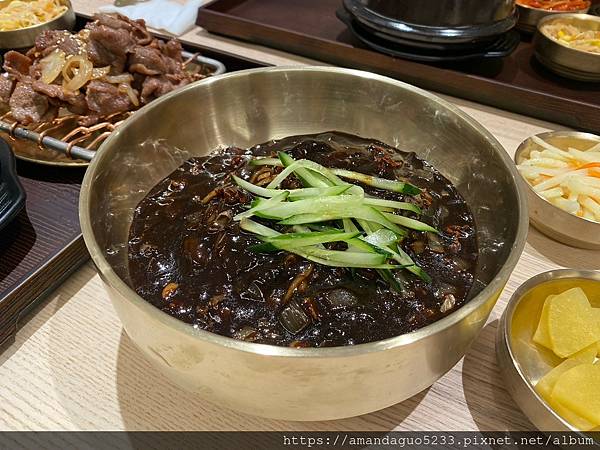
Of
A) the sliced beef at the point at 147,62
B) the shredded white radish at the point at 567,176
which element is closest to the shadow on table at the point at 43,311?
the sliced beef at the point at 147,62

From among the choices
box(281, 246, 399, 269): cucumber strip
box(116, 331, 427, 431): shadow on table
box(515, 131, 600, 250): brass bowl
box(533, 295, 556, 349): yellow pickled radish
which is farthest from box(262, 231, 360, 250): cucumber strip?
box(515, 131, 600, 250): brass bowl

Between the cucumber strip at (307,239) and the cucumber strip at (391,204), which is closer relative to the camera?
the cucumber strip at (307,239)

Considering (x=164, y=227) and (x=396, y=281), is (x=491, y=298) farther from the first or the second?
(x=164, y=227)

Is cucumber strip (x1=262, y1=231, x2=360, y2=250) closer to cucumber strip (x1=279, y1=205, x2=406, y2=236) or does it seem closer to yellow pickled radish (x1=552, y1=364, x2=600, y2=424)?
cucumber strip (x1=279, y1=205, x2=406, y2=236)

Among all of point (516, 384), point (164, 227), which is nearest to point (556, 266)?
point (516, 384)

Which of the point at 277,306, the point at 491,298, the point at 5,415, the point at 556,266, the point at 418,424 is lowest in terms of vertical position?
the point at 5,415

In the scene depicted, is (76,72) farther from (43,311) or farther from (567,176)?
(567,176)

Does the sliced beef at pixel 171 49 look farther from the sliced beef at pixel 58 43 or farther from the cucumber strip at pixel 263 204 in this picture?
the cucumber strip at pixel 263 204
